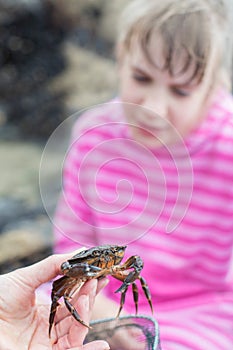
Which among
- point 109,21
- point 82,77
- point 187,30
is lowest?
point 187,30

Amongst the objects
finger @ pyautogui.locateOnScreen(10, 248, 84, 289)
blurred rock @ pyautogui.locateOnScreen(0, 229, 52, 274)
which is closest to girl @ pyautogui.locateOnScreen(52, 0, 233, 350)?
finger @ pyautogui.locateOnScreen(10, 248, 84, 289)

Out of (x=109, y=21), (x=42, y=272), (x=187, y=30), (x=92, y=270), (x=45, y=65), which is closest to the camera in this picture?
(x=92, y=270)

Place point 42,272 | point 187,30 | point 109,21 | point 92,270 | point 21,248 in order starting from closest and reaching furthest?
1. point 92,270
2. point 42,272
3. point 187,30
4. point 21,248
5. point 109,21

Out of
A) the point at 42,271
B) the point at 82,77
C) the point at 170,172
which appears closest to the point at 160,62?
the point at 170,172

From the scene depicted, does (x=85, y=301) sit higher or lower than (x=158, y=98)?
lower

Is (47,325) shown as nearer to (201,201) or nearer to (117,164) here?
(117,164)

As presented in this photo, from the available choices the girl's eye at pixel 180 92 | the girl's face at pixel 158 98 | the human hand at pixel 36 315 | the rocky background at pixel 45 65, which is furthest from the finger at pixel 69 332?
the rocky background at pixel 45 65

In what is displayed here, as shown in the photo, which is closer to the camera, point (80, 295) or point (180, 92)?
point (80, 295)

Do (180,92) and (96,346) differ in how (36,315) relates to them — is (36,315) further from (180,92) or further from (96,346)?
(180,92)
